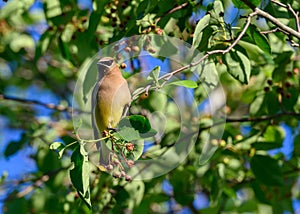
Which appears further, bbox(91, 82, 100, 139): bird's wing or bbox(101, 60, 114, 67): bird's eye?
bbox(101, 60, 114, 67): bird's eye

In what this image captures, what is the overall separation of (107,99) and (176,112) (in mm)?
1499

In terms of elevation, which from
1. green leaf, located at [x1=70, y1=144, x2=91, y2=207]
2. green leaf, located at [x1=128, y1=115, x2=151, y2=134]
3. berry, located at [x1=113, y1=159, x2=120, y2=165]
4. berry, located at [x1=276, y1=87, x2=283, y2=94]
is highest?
green leaf, located at [x1=128, y1=115, x2=151, y2=134]

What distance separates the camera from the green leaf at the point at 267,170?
121 inches

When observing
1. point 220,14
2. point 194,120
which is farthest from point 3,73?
point 220,14

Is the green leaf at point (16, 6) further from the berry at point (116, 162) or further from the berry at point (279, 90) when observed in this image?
the berry at point (116, 162)

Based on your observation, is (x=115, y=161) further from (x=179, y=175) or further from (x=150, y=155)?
(x=179, y=175)

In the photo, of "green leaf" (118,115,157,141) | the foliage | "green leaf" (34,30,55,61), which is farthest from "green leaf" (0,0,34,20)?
"green leaf" (118,115,157,141)

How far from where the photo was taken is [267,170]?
3092mm

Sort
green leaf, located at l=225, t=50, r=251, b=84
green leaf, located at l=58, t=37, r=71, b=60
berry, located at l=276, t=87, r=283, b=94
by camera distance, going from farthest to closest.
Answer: green leaf, located at l=58, t=37, r=71, b=60 < berry, located at l=276, t=87, r=283, b=94 < green leaf, located at l=225, t=50, r=251, b=84

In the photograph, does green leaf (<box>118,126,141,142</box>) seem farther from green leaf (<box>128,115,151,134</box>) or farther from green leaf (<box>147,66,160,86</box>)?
green leaf (<box>147,66,160,86</box>)

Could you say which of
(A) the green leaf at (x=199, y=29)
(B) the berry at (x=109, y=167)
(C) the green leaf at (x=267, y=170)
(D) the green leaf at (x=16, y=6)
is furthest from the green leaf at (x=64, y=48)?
(B) the berry at (x=109, y=167)

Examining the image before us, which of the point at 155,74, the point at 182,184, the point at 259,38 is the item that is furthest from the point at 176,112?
the point at 155,74

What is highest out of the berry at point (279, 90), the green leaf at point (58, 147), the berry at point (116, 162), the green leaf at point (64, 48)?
the green leaf at point (58, 147)

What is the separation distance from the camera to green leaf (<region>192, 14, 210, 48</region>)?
224 cm
